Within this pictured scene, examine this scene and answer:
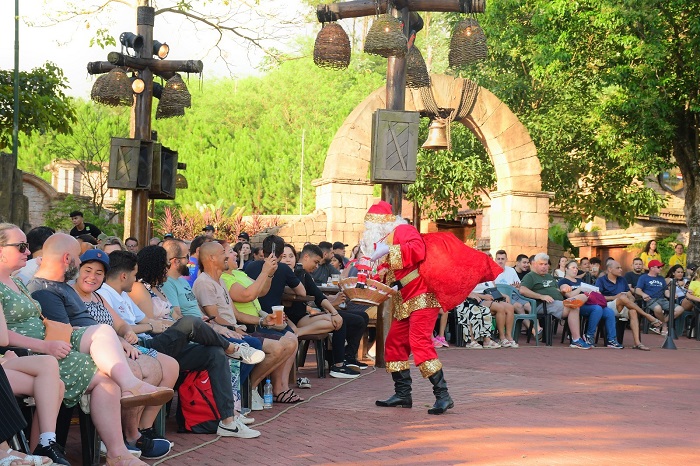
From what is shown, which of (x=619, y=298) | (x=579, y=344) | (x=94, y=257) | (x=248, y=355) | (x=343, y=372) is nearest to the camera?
(x=94, y=257)

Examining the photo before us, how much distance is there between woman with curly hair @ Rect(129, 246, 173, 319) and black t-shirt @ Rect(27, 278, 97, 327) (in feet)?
4.11

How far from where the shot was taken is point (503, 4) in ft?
80.0

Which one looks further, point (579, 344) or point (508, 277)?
point (508, 277)

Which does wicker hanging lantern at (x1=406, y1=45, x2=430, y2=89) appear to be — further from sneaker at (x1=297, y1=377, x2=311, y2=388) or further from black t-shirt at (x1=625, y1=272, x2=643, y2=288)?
black t-shirt at (x1=625, y1=272, x2=643, y2=288)

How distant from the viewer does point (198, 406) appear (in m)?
7.35

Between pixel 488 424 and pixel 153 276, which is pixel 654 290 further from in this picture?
pixel 153 276

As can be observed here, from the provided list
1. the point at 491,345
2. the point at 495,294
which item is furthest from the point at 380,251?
the point at 495,294

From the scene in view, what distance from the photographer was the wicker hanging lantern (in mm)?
12359

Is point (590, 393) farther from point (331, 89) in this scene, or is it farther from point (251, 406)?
point (331, 89)

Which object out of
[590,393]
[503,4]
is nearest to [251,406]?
[590,393]

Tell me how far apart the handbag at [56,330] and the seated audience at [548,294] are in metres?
10.3

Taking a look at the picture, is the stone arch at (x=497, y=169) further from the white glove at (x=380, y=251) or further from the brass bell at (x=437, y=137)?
the white glove at (x=380, y=251)

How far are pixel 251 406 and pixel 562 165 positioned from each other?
18977 mm

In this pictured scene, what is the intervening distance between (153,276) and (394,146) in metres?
4.23
